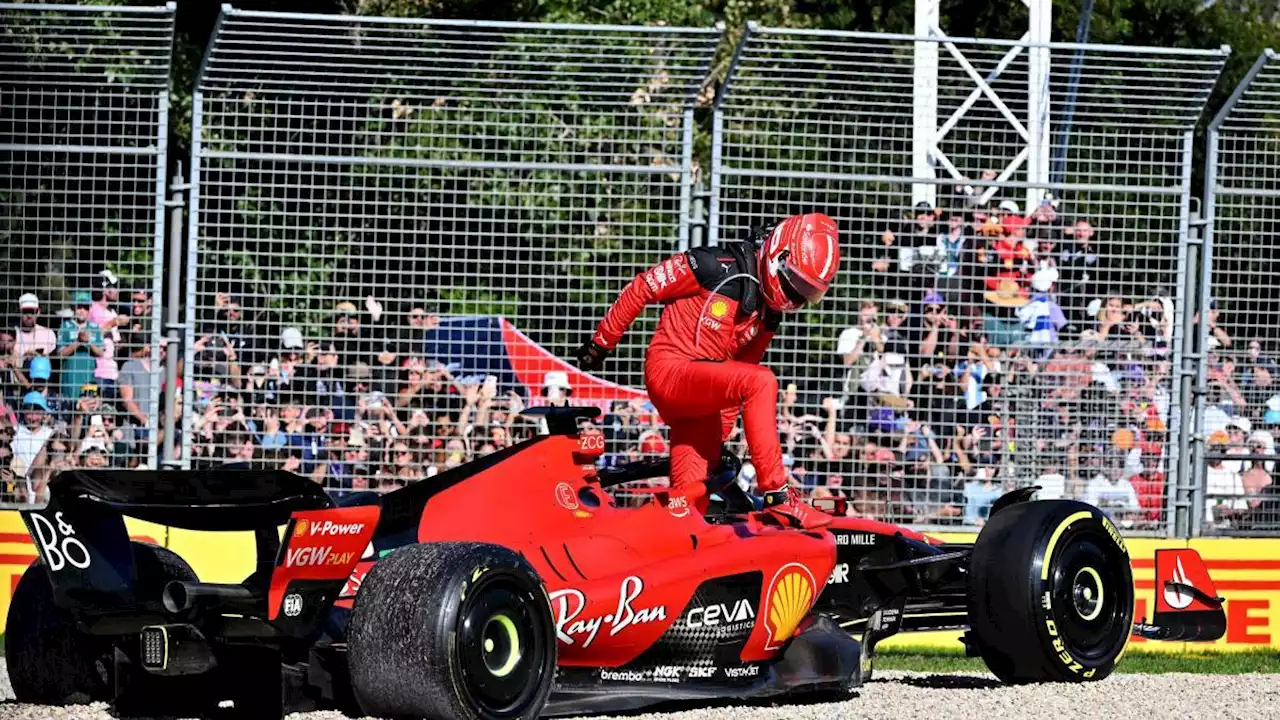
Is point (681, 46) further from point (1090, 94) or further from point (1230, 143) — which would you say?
point (1230, 143)

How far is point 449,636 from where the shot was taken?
6.52 metres

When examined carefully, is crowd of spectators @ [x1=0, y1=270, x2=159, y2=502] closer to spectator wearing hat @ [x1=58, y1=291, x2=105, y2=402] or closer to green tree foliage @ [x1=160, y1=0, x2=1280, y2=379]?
spectator wearing hat @ [x1=58, y1=291, x2=105, y2=402]

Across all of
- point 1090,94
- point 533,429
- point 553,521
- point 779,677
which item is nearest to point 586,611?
point 553,521

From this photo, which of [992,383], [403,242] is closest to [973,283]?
[992,383]

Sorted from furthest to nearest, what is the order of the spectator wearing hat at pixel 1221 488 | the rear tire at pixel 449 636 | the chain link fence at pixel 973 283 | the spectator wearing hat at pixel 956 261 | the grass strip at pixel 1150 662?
the spectator wearing hat at pixel 1221 488
the spectator wearing hat at pixel 956 261
the chain link fence at pixel 973 283
the grass strip at pixel 1150 662
the rear tire at pixel 449 636

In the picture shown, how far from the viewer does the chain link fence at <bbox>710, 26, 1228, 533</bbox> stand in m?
12.4

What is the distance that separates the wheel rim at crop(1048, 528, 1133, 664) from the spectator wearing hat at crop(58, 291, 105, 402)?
6.02m

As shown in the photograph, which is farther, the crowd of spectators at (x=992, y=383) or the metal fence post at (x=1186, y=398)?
the metal fence post at (x=1186, y=398)

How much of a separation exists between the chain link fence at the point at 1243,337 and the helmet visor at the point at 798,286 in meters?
5.00

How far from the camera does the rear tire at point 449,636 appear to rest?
6508 mm

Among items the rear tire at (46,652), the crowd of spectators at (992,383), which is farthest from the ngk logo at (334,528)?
the crowd of spectators at (992,383)

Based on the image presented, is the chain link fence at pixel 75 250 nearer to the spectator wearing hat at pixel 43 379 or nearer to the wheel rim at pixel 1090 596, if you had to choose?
the spectator wearing hat at pixel 43 379

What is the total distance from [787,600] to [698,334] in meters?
1.33

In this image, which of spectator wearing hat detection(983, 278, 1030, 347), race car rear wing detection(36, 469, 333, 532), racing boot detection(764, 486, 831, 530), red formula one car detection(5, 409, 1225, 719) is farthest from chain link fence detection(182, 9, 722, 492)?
race car rear wing detection(36, 469, 333, 532)
